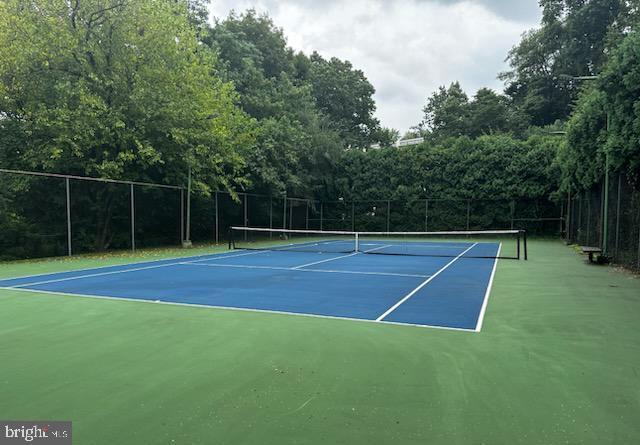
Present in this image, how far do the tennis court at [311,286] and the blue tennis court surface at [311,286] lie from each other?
0.01 meters

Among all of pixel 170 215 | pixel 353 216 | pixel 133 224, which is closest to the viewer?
pixel 133 224

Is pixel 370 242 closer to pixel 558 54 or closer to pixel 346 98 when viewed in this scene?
pixel 346 98

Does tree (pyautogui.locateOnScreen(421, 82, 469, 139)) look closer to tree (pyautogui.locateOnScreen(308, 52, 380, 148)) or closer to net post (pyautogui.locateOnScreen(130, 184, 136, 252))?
tree (pyautogui.locateOnScreen(308, 52, 380, 148))

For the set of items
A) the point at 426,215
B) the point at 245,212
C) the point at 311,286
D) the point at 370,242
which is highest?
the point at 245,212

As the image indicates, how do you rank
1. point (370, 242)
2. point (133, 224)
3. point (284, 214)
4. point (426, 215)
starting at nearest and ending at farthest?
1. point (133, 224)
2. point (370, 242)
3. point (284, 214)
4. point (426, 215)

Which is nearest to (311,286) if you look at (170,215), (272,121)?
(170,215)

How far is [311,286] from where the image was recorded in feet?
29.3

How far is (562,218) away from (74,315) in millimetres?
26309

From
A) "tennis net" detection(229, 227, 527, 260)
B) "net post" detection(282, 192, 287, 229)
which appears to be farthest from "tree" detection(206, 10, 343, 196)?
"tennis net" detection(229, 227, 527, 260)

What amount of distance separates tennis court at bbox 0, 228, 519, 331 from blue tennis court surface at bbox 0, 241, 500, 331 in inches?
0.5

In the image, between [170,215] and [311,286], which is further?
[170,215]

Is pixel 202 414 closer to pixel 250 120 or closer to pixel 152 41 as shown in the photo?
pixel 152 41

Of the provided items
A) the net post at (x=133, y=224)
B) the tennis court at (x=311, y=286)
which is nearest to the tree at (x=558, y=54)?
the tennis court at (x=311, y=286)

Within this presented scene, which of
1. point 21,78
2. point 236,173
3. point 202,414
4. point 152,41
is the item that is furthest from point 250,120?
point 202,414
